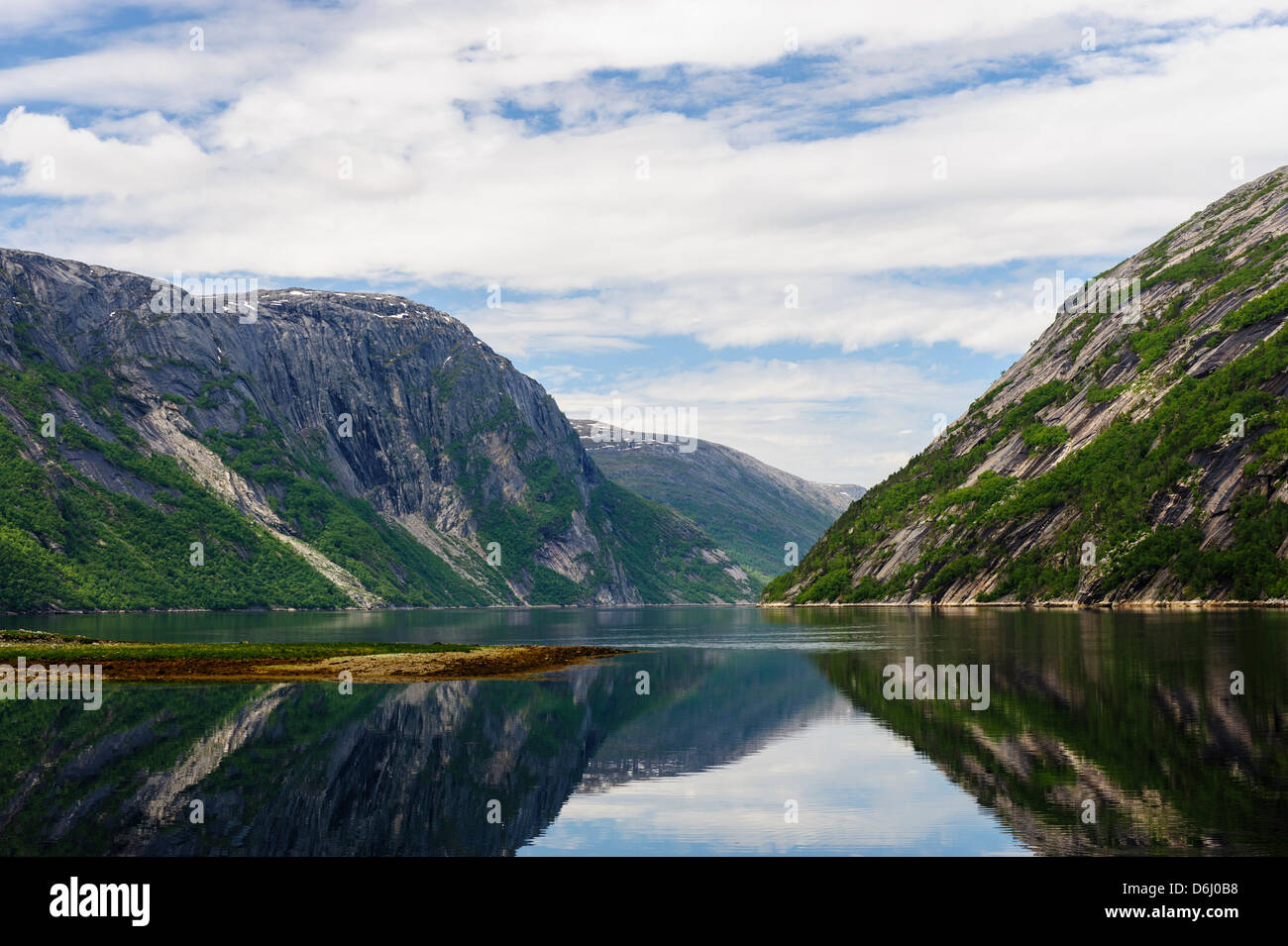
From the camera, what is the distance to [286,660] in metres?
96.2

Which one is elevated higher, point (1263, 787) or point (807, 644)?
point (1263, 787)

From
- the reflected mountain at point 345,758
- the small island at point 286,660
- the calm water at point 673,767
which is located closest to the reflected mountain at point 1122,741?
the calm water at point 673,767

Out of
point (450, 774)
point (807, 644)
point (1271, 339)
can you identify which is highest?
point (1271, 339)

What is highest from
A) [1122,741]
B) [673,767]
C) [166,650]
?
[1122,741]

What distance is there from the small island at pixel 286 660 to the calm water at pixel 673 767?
938 cm

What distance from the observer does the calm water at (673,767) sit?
3212 centimetres

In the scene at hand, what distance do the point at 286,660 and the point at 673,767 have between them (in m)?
57.8

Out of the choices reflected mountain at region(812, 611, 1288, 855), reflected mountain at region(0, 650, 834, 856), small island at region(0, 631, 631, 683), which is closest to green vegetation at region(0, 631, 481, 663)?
small island at region(0, 631, 631, 683)

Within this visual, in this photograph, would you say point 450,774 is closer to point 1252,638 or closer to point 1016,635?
point 1252,638

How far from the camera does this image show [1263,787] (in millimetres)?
34281
